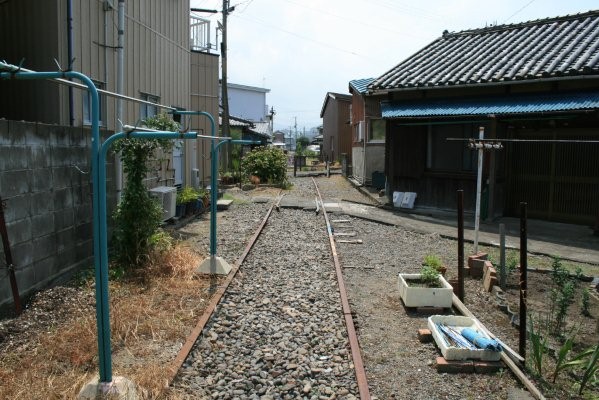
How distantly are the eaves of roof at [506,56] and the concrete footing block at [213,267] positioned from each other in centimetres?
810

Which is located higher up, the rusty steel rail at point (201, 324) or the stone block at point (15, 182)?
the stone block at point (15, 182)

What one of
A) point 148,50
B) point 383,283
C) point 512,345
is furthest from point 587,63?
point 148,50

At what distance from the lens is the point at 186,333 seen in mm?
→ 4980

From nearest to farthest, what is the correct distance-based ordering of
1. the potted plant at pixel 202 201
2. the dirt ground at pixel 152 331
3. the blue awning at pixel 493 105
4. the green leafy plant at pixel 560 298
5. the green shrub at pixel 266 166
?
the dirt ground at pixel 152 331 → the green leafy plant at pixel 560 298 → the blue awning at pixel 493 105 → the potted plant at pixel 202 201 → the green shrub at pixel 266 166

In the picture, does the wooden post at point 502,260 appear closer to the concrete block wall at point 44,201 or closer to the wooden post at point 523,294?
the wooden post at point 523,294

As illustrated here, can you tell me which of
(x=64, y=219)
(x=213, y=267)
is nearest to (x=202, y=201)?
(x=213, y=267)

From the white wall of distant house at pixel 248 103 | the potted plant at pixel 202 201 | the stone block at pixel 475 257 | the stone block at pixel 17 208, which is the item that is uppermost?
the white wall of distant house at pixel 248 103

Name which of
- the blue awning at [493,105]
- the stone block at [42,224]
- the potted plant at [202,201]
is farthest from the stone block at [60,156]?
the blue awning at [493,105]

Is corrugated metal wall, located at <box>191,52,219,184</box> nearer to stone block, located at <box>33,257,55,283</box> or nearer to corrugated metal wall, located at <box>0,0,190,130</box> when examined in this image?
corrugated metal wall, located at <box>0,0,190,130</box>

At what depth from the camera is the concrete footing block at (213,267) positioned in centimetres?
706

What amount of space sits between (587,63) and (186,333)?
996 cm

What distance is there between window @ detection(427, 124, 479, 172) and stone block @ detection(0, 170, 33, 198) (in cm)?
1043

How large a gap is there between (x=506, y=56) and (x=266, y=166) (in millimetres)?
10872

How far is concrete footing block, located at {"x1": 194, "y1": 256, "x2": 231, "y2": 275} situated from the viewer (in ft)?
23.2
